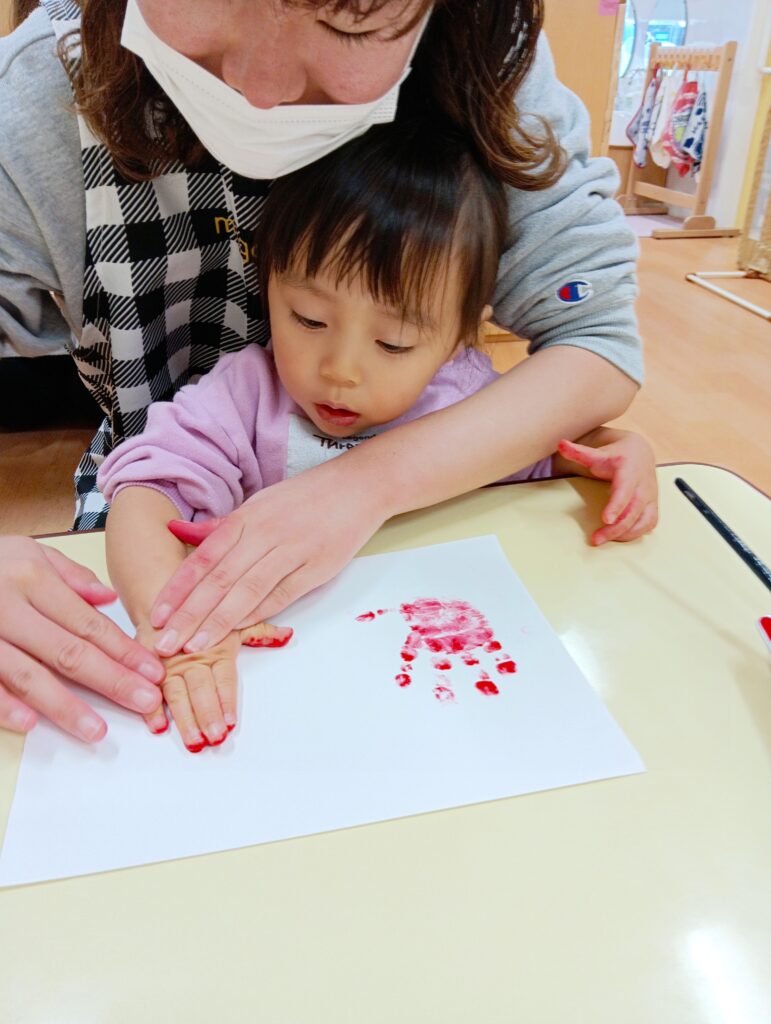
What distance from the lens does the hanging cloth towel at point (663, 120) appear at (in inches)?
144

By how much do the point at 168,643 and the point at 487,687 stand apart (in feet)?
0.66

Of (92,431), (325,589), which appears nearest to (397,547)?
(325,589)

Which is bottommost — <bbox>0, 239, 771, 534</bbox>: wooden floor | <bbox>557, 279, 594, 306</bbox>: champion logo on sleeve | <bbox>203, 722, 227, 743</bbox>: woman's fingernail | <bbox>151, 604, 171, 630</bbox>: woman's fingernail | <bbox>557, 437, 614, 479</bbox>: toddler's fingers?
<bbox>0, 239, 771, 534</bbox>: wooden floor

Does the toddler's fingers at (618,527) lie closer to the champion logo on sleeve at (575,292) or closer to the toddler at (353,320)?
the toddler at (353,320)

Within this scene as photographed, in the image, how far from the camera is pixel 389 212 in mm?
625

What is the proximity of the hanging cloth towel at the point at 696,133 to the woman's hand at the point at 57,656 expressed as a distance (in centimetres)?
386

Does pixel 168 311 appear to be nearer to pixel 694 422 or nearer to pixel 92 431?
pixel 92 431

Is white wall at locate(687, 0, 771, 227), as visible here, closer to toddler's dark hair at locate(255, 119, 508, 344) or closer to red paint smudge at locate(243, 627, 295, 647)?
toddler's dark hair at locate(255, 119, 508, 344)

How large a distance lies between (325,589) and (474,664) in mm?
132

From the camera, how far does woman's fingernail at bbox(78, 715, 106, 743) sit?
449mm

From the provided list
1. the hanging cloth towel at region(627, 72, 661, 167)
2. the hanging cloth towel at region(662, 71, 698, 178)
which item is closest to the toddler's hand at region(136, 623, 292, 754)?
the hanging cloth towel at region(662, 71, 698, 178)

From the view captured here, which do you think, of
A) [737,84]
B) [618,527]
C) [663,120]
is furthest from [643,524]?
[663,120]

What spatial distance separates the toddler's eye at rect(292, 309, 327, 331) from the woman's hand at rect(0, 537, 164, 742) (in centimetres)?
28

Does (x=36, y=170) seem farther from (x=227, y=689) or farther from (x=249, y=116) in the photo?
(x=227, y=689)
